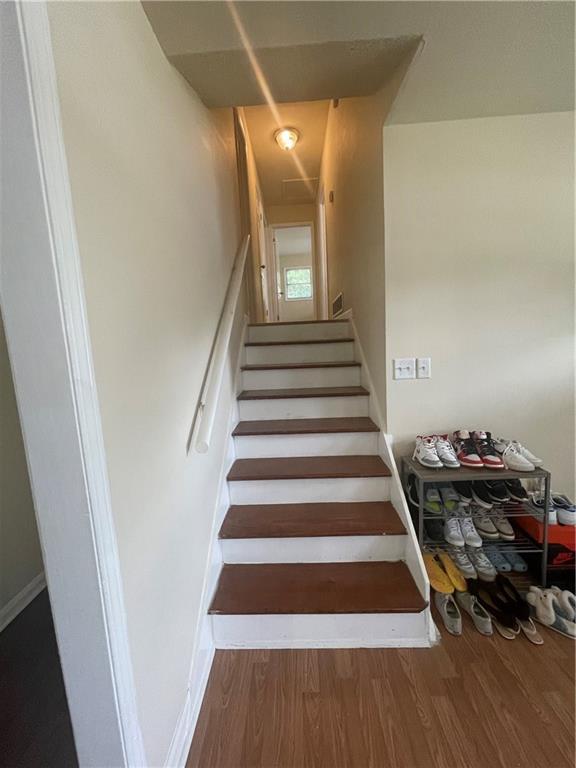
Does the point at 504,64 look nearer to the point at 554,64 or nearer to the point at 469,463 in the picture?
the point at 554,64

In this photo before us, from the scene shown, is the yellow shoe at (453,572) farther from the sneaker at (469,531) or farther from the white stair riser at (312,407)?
the white stair riser at (312,407)

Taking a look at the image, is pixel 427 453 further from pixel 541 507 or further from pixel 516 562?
pixel 516 562

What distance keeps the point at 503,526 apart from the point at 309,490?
3.23 ft

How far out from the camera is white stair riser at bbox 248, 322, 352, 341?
2.93m

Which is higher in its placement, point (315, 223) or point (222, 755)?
point (315, 223)

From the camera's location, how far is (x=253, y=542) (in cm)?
152

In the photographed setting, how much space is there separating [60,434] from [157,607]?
0.60 m

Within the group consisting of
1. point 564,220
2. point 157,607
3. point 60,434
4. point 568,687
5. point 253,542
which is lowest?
point 568,687

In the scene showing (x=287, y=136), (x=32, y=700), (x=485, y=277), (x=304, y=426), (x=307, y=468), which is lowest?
(x=32, y=700)

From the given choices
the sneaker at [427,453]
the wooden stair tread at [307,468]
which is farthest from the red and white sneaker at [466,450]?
the wooden stair tread at [307,468]

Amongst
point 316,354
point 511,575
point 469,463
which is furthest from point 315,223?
point 511,575

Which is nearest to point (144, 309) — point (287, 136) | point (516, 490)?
point (516, 490)

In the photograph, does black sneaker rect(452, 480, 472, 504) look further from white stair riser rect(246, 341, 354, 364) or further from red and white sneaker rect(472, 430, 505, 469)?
white stair riser rect(246, 341, 354, 364)

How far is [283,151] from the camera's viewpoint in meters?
3.90
